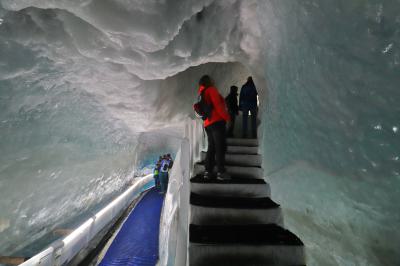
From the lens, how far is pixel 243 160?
12.5 ft

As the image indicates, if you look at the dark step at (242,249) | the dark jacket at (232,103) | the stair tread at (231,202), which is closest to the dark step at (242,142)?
the dark jacket at (232,103)

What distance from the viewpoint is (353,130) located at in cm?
160

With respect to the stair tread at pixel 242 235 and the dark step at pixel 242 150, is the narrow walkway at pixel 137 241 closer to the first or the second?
the dark step at pixel 242 150

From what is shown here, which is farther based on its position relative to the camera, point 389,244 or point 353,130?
point 353,130

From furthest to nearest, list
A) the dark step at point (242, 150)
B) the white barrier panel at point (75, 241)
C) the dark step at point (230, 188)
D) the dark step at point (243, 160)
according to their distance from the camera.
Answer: the dark step at point (242, 150) < the dark step at point (243, 160) < the white barrier panel at point (75, 241) < the dark step at point (230, 188)

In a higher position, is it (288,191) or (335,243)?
(288,191)

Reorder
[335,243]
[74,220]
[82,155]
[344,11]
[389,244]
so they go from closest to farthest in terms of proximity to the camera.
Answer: [389,244] < [344,11] < [335,243] < [82,155] < [74,220]

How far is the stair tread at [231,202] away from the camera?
247cm

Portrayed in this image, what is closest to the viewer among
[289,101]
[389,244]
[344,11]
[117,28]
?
[389,244]

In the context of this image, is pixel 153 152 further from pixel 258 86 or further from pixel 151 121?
pixel 258 86

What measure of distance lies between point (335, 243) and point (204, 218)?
1.23 m

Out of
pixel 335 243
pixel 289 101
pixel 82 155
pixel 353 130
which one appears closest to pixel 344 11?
pixel 353 130

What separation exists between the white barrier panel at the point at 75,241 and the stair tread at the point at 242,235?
8.05ft

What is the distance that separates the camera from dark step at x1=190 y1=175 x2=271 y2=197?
9.35 ft
